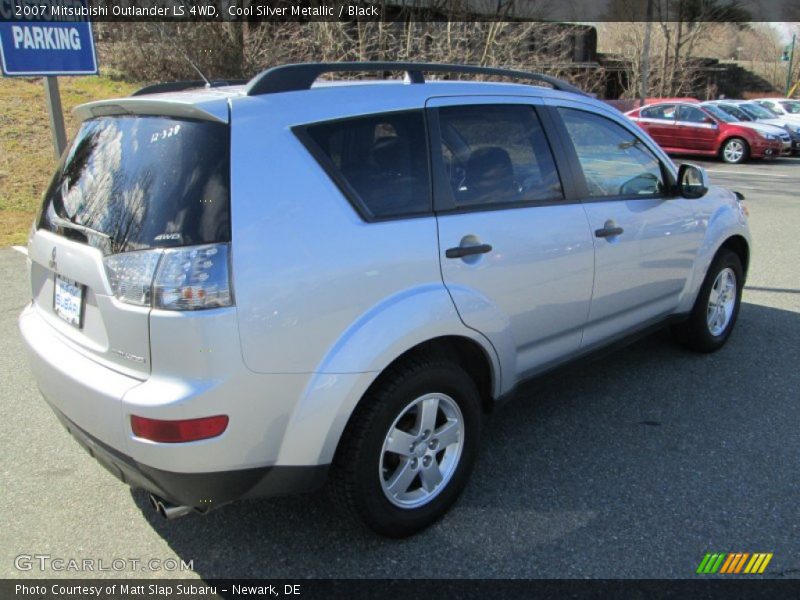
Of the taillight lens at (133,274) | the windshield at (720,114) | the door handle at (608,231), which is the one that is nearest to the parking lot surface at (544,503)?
the door handle at (608,231)

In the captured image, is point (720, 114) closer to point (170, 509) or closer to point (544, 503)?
point (544, 503)

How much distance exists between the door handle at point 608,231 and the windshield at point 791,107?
24.6 m

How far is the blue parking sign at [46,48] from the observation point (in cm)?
605

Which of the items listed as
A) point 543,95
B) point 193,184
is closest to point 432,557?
point 193,184

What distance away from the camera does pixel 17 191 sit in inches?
419

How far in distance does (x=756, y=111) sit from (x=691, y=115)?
14.5ft

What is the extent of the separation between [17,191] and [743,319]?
10.5 meters

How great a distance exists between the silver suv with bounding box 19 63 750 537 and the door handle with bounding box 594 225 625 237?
0.18ft

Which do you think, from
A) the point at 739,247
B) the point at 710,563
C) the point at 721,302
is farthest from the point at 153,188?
the point at 739,247

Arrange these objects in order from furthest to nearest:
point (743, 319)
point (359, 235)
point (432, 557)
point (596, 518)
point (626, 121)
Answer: point (743, 319)
point (626, 121)
point (596, 518)
point (432, 557)
point (359, 235)

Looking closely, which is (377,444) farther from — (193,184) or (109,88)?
(109,88)

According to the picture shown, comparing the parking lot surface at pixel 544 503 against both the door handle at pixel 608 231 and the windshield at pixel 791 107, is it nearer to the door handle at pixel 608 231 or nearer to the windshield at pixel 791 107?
the door handle at pixel 608 231

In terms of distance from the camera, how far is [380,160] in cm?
263

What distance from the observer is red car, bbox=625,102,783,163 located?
60.5ft
